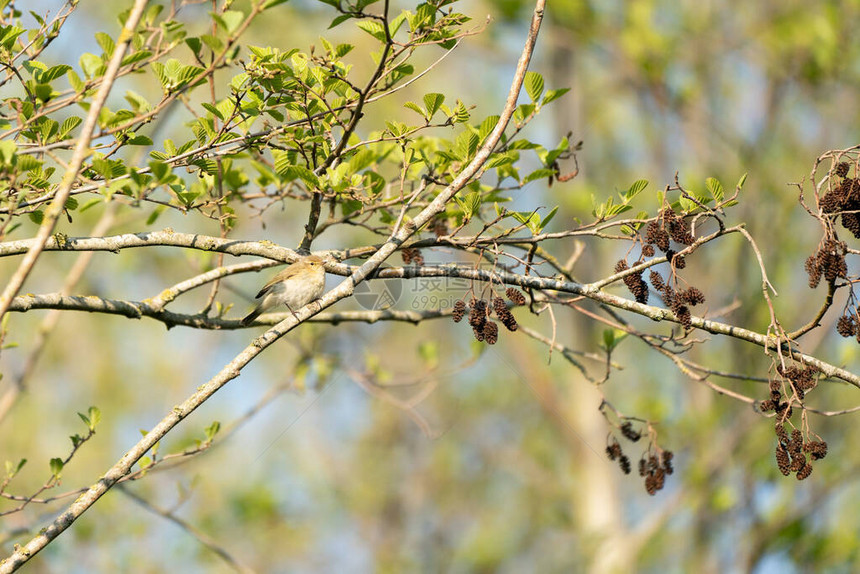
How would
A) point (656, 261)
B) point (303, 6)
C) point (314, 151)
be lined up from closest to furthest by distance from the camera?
1. point (656, 261)
2. point (314, 151)
3. point (303, 6)

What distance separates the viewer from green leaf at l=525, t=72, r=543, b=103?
4060 millimetres

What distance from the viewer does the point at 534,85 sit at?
4.09 m

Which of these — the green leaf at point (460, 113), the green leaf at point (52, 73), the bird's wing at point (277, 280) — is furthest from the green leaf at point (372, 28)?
the bird's wing at point (277, 280)

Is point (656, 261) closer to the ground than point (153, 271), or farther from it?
closer to the ground

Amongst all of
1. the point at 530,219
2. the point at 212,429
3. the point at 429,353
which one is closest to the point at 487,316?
the point at 530,219

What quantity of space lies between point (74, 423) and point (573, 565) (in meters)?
10.4

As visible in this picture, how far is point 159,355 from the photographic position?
17.8m

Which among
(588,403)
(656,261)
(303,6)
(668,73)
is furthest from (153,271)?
(656,261)

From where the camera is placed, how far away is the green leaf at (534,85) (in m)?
4.06

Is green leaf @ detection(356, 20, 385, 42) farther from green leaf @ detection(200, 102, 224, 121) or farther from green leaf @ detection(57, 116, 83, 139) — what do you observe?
green leaf @ detection(57, 116, 83, 139)

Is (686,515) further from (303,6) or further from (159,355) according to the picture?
(159,355)

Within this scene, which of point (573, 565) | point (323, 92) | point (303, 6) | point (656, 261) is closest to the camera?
point (656, 261)

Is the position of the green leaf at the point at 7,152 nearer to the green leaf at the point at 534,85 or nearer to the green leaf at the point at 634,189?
the green leaf at the point at 534,85

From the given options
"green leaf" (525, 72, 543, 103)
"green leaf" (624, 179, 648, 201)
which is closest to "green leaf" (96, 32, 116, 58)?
"green leaf" (525, 72, 543, 103)
